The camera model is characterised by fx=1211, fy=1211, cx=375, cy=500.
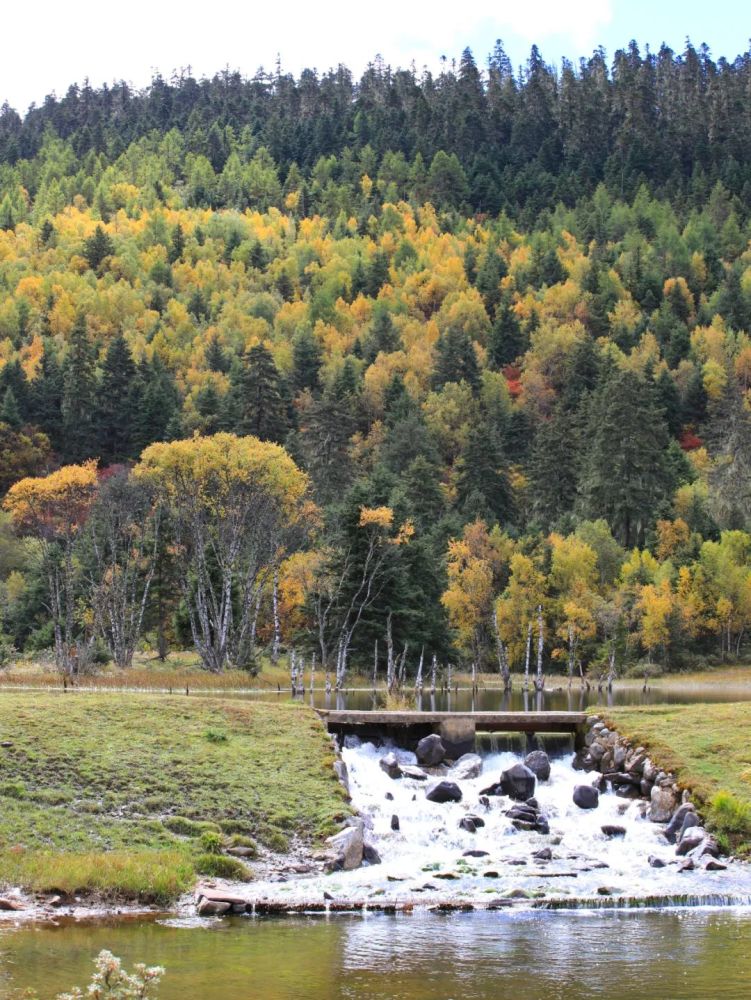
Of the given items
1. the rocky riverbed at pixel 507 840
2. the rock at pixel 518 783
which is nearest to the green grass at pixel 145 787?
the rocky riverbed at pixel 507 840

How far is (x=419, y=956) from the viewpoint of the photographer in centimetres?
2061

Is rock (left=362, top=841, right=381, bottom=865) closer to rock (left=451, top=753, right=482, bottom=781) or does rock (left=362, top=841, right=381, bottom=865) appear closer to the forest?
rock (left=451, top=753, right=482, bottom=781)

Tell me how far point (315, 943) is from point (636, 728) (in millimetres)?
19161

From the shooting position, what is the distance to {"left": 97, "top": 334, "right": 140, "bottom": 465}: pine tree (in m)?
132

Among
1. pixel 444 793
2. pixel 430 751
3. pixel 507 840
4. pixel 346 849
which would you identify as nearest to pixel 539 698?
pixel 430 751

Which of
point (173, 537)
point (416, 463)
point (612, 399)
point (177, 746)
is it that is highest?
point (612, 399)

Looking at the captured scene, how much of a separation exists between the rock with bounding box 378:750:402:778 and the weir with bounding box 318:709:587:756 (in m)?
2.88

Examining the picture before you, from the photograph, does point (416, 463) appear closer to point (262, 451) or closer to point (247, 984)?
point (262, 451)

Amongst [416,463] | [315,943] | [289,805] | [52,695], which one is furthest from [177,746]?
[416,463]

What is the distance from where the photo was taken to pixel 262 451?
209ft

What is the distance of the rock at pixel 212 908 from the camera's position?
78.7 ft

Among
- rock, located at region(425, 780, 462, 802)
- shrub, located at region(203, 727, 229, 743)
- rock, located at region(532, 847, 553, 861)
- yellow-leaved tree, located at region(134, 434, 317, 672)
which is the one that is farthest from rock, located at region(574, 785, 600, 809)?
yellow-leaved tree, located at region(134, 434, 317, 672)

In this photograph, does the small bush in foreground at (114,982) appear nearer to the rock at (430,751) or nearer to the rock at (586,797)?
the rock at (586,797)

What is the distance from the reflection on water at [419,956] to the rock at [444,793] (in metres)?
10.3
